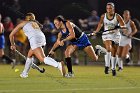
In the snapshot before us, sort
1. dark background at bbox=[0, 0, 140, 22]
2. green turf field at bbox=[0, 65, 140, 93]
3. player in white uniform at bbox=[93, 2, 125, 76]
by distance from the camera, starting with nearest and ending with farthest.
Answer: green turf field at bbox=[0, 65, 140, 93] → player in white uniform at bbox=[93, 2, 125, 76] → dark background at bbox=[0, 0, 140, 22]

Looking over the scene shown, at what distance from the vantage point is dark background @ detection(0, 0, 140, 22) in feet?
106

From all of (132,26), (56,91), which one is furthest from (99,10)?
(56,91)

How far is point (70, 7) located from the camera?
32.4 m

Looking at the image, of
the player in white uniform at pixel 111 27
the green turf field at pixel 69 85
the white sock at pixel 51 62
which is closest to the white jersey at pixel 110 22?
the player in white uniform at pixel 111 27

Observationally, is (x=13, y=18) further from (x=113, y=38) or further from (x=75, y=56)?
(x=113, y=38)

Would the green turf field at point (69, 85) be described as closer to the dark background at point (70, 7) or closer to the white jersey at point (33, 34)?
the white jersey at point (33, 34)

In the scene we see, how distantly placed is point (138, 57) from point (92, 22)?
Answer: 377 centimetres

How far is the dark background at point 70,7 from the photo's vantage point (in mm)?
32344

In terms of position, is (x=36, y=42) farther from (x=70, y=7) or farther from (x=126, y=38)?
(x=70, y=7)

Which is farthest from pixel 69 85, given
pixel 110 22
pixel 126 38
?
pixel 126 38

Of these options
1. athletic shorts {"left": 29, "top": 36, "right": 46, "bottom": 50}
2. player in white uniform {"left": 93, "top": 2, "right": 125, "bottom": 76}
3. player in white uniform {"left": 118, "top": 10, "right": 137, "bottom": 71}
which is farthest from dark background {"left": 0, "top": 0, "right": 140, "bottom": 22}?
athletic shorts {"left": 29, "top": 36, "right": 46, "bottom": 50}

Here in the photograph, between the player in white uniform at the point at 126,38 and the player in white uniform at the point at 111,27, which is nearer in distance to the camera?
the player in white uniform at the point at 111,27

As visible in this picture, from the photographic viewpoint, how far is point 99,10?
1321 inches

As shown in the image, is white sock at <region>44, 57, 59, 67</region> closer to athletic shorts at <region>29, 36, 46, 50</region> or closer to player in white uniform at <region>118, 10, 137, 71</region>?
athletic shorts at <region>29, 36, 46, 50</region>
